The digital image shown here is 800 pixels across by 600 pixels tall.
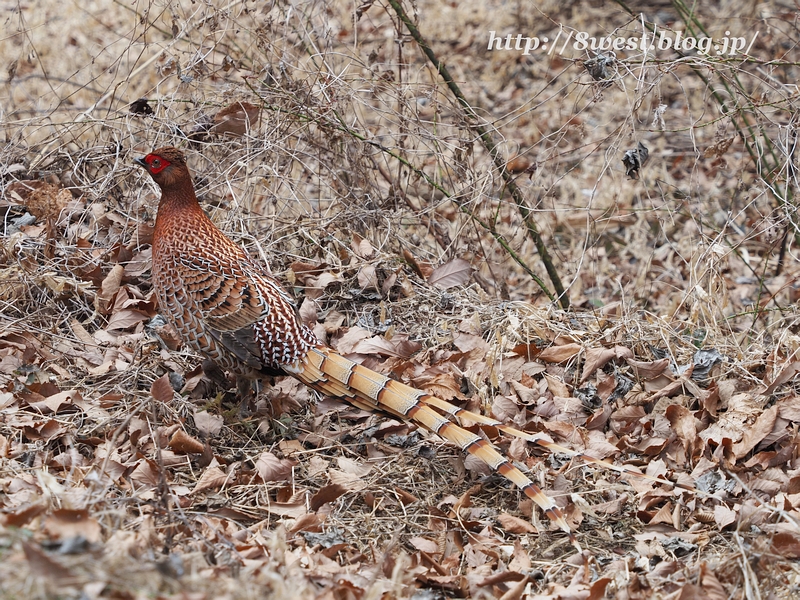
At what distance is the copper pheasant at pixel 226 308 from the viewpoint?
3929mm

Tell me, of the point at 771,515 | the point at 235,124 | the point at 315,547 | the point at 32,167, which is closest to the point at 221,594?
the point at 315,547

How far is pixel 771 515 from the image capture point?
3434 millimetres

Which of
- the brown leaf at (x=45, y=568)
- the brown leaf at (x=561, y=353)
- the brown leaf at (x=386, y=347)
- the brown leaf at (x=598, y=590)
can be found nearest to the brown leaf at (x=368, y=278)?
the brown leaf at (x=386, y=347)

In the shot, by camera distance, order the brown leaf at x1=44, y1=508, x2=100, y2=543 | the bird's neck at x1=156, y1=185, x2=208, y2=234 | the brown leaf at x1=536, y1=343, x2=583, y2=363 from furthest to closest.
Answer: the brown leaf at x1=536, y1=343, x2=583, y2=363, the bird's neck at x1=156, y1=185, x2=208, y2=234, the brown leaf at x1=44, y1=508, x2=100, y2=543

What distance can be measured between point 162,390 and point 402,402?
131 centimetres

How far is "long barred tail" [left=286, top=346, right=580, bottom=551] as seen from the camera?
327cm

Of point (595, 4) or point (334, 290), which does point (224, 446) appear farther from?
A: point (595, 4)

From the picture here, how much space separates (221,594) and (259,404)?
2.03 meters

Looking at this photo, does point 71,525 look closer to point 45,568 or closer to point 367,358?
point 45,568

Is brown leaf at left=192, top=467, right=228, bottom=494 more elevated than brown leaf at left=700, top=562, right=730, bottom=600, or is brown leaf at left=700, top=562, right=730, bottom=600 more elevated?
brown leaf at left=192, top=467, right=228, bottom=494

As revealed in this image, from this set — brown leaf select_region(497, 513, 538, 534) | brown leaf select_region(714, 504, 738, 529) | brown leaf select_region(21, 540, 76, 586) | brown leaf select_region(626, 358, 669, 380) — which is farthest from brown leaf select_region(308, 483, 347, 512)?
brown leaf select_region(626, 358, 669, 380)

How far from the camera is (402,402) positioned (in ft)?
11.9

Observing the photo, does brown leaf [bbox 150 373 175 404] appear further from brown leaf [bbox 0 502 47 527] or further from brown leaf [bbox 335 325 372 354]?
brown leaf [bbox 0 502 47 527]

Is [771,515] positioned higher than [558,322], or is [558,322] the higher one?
[558,322]
